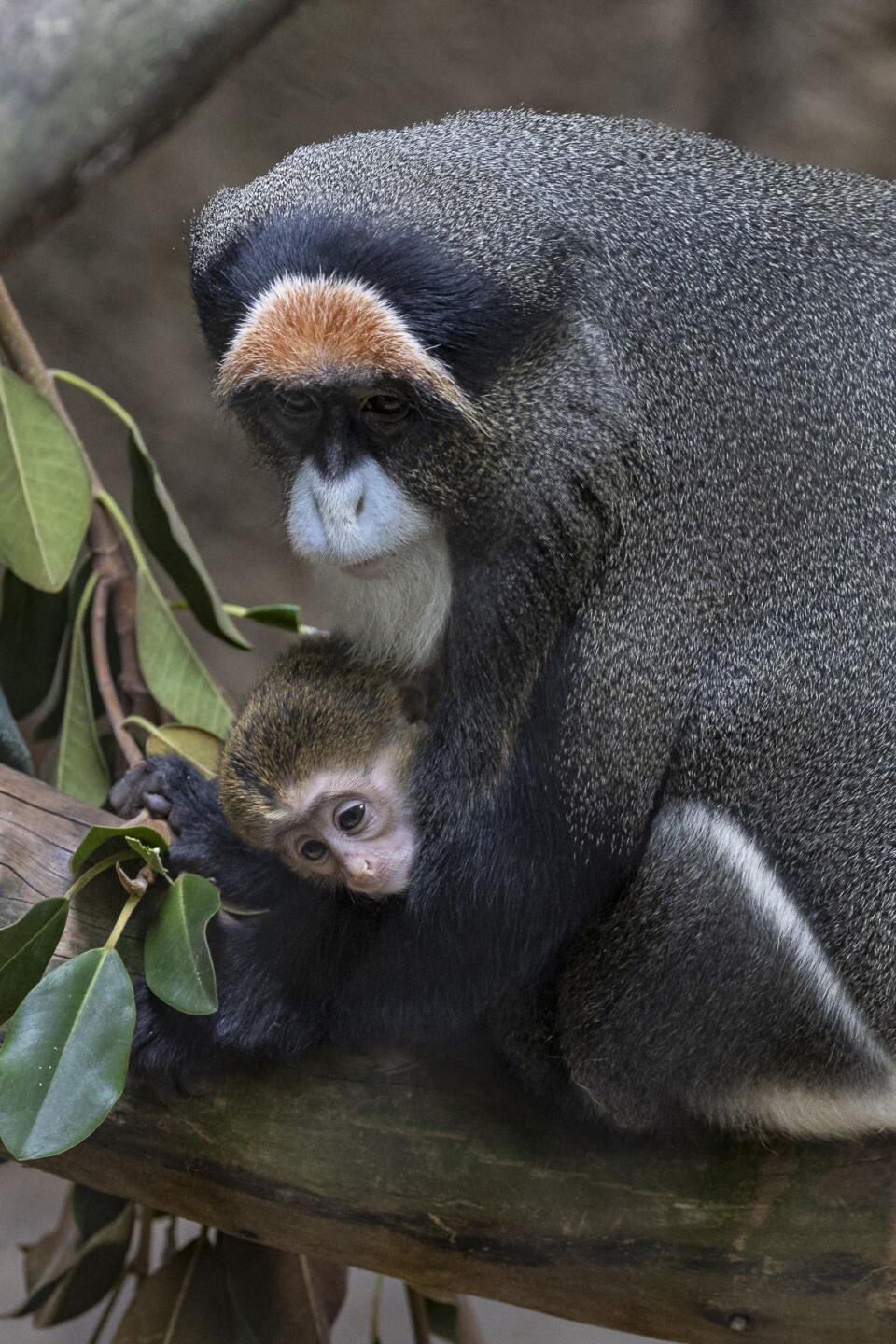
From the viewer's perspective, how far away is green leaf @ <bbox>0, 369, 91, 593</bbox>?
2.79 m

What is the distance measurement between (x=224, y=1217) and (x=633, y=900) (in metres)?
0.90

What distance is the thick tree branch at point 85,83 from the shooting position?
2.79 m

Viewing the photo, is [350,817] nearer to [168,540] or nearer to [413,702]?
[413,702]

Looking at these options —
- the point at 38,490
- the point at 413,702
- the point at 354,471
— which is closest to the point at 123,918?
the point at 413,702

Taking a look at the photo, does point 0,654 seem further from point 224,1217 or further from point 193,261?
point 224,1217

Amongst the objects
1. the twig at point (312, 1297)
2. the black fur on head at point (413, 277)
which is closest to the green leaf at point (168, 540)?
the black fur on head at point (413, 277)

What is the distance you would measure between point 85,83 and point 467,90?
271cm

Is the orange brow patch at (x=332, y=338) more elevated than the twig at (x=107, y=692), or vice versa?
the orange brow patch at (x=332, y=338)

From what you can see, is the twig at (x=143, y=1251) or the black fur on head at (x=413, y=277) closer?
the black fur on head at (x=413, y=277)

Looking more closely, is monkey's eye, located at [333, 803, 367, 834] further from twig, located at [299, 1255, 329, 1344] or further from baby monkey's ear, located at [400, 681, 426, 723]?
twig, located at [299, 1255, 329, 1344]

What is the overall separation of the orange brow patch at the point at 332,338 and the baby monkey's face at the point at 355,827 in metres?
0.78

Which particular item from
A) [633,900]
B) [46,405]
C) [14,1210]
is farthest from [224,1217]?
[14,1210]

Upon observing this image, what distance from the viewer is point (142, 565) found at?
3.17 m

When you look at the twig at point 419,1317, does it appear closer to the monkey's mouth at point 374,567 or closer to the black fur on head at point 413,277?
the monkey's mouth at point 374,567
